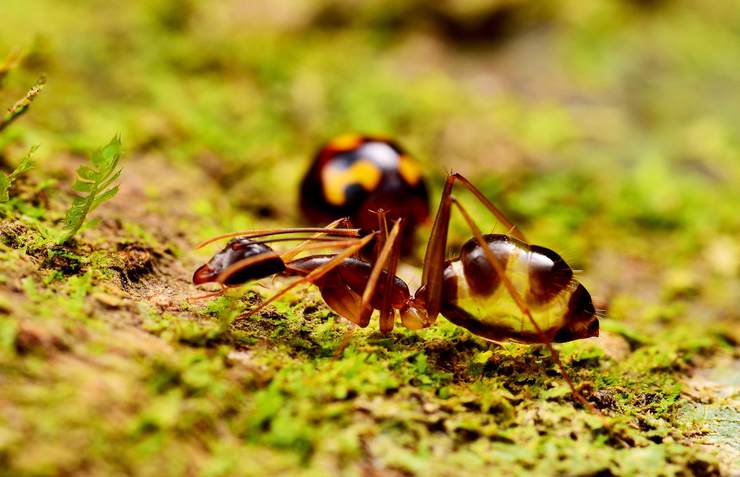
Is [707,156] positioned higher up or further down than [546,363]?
higher up

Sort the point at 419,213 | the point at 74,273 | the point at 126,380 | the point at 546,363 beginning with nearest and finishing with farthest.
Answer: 1. the point at 126,380
2. the point at 74,273
3. the point at 546,363
4. the point at 419,213

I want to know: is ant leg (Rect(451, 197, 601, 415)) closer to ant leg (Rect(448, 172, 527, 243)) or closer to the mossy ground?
the mossy ground

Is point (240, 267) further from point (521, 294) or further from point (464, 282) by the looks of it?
point (521, 294)

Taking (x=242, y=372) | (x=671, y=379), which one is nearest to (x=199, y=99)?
(x=242, y=372)

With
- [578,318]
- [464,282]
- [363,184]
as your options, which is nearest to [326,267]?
[464,282]

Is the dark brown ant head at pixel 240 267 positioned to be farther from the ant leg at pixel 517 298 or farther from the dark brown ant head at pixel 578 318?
the dark brown ant head at pixel 578 318

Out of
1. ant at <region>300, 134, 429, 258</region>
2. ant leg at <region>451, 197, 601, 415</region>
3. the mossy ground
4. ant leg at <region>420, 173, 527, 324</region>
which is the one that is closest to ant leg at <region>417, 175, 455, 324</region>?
ant leg at <region>420, 173, 527, 324</region>

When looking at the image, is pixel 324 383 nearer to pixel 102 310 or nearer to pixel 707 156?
pixel 102 310
